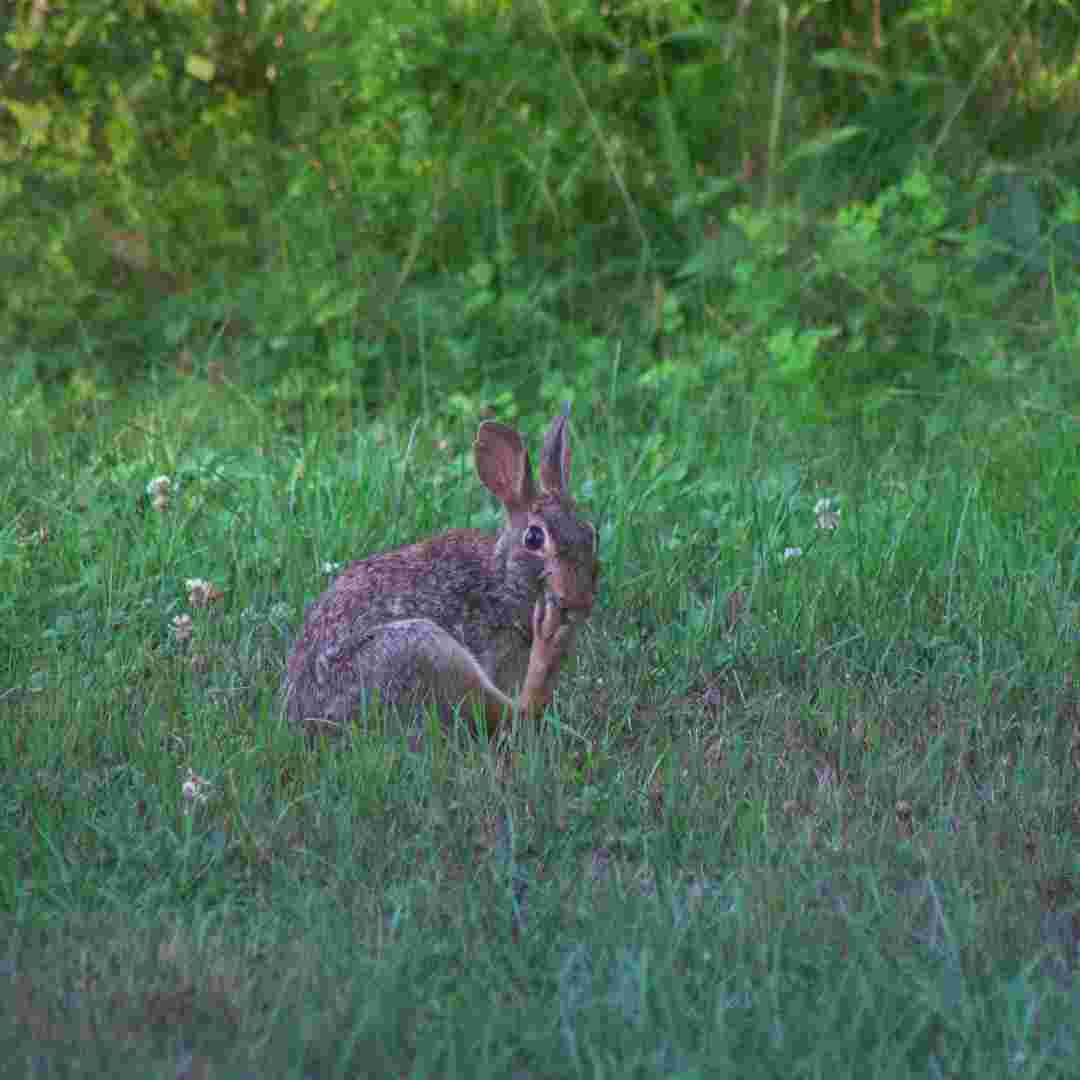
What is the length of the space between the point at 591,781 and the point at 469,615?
65cm

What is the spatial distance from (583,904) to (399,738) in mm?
956

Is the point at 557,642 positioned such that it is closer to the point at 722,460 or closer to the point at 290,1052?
the point at 290,1052

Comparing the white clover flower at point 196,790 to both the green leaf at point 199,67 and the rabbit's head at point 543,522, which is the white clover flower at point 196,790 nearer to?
the rabbit's head at point 543,522

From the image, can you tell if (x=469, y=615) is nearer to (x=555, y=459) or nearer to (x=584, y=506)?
(x=555, y=459)

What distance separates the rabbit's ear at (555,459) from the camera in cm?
530

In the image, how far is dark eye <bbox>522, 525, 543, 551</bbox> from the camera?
16.6ft

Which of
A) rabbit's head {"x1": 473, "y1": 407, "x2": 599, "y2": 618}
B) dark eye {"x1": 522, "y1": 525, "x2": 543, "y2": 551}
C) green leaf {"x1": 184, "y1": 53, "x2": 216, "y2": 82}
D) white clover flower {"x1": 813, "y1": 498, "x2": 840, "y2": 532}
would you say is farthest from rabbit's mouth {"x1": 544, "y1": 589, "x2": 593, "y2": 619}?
green leaf {"x1": 184, "y1": 53, "x2": 216, "y2": 82}

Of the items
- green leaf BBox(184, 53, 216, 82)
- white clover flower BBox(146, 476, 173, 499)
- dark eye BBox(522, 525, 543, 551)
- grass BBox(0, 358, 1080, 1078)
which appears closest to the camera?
grass BBox(0, 358, 1080, 1078)

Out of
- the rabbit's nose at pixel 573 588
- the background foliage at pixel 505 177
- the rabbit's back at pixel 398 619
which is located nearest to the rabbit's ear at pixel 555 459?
the rabbit's back at pixel 398 619

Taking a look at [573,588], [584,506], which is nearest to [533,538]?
[573,588]

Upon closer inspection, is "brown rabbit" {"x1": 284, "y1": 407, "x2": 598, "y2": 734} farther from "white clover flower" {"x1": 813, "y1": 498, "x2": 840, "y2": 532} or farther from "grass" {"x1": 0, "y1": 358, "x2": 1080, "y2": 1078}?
"white clover flower" {"x1": 813, "y1": 498, "x2": 840, "y2": 532}

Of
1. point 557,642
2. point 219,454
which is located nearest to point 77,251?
point 219,454

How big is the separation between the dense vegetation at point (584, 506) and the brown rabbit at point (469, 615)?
142 millimetres

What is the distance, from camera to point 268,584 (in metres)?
5.94
